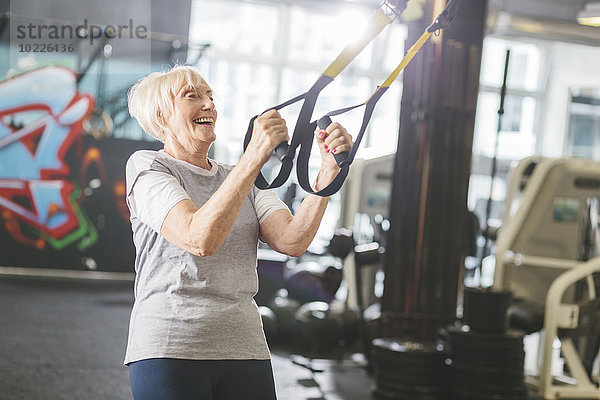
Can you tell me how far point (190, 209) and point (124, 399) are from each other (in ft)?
9.38

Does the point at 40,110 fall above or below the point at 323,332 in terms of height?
above

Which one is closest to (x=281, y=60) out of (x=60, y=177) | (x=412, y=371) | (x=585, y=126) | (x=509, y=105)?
(x=60, y=177)

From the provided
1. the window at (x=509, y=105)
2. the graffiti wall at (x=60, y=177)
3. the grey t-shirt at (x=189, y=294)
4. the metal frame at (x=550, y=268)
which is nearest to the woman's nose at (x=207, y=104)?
the grey t-shirt at (x=189, y=294)

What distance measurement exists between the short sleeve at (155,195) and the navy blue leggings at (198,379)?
0.93 feet

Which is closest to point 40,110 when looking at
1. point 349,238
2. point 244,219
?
point 349,238

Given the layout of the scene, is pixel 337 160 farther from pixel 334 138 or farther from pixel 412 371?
pixel 412 371

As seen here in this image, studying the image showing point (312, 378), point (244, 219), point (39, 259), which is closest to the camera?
point (244, 219)

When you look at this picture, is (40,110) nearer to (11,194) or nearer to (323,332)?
(11,194)

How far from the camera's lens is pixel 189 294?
1449mm

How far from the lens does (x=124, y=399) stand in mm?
3914

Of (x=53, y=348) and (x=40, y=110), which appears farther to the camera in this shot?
(x=40, y=110)

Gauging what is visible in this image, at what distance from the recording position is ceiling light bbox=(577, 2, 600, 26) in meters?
8.34

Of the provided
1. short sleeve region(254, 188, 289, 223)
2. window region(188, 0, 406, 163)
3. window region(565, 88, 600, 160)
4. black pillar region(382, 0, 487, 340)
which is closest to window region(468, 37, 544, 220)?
window region(565, 88, 600, 160)

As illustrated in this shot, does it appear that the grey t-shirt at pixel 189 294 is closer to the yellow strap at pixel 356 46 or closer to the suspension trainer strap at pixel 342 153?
the suspension trainer strap at pixel 342 153
